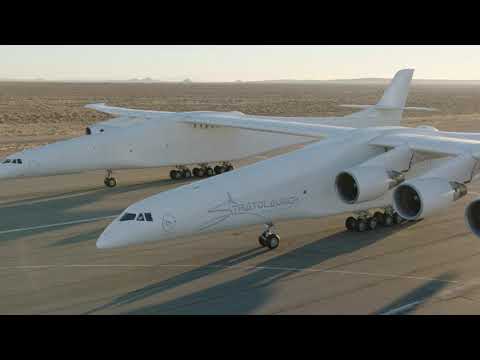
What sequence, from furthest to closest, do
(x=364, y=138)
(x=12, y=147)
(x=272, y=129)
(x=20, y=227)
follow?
(x=12, y=147) → (x=272, y=129) → (x=20, y=227) → (x=364, y=138)

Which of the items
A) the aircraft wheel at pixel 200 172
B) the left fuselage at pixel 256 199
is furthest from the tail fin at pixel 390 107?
the left fuselage at pixel 256 199

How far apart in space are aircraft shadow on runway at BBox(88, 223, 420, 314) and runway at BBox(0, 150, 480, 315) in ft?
0.08

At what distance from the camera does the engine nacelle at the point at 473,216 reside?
15.2 m

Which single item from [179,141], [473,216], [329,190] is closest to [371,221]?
[329,190]

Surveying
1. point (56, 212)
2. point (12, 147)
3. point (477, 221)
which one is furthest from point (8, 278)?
point (12, 147)

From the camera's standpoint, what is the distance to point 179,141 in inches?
1136

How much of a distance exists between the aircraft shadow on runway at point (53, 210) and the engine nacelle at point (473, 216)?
11580mm

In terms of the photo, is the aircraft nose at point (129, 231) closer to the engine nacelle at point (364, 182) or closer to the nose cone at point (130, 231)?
the nose cone at point (130, 231)

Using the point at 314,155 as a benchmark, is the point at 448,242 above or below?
below

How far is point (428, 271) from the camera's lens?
16.1 metres

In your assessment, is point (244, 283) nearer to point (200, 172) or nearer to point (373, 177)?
point (373, 177)

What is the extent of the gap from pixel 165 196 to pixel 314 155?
→ 5058 mm

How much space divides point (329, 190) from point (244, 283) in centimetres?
A: 466

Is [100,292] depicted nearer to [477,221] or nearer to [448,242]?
[477,221]
